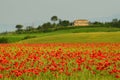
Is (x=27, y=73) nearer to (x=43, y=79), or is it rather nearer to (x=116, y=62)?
(x=43, y=79)

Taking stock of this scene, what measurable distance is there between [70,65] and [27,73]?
8.06 feet

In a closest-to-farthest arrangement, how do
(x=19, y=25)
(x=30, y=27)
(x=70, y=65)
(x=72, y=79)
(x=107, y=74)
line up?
(x=72, y=79)
(x=107, y=74)
(x=70, y=65)
(x=30, y=27)
(x=19, y=25)

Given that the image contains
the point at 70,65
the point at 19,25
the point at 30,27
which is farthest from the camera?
the point at 19,25

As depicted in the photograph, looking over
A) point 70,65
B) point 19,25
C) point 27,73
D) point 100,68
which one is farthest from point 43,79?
point 19,25

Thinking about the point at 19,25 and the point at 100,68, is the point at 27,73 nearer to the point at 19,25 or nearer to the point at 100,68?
the point at 100,68

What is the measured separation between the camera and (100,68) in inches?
388

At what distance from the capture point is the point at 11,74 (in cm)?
959

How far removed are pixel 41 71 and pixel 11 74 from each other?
33.7 inches

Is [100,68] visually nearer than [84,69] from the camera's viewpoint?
Yes

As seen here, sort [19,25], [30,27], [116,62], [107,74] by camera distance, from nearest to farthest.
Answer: [107,74] → [116,62] → [30,27] → [19,25]

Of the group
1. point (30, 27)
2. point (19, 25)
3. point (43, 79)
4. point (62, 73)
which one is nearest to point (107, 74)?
point (62, 73)

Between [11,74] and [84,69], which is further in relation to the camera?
[84,69]

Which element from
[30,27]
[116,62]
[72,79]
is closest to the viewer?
[72,79]

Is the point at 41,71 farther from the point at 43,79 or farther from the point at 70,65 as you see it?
the point at 70,65
